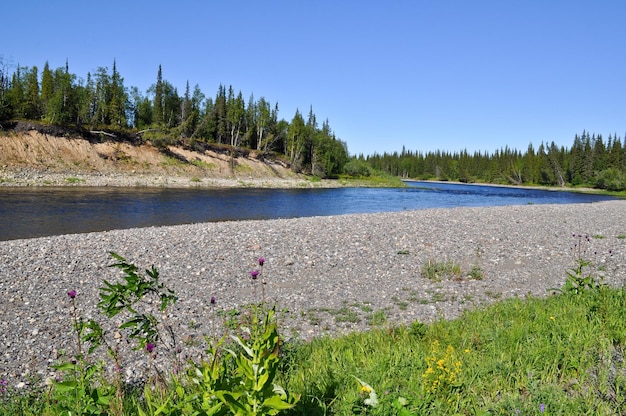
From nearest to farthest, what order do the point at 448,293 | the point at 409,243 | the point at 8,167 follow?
the point at 448,293 → the point at 409,243 → the point at 8,167

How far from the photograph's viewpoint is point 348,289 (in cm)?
1138

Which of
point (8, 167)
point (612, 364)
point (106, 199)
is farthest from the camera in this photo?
point (8, 167)

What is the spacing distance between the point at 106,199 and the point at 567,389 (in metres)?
38.5

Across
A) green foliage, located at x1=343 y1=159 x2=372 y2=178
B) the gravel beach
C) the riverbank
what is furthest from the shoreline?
green foliage, located at x1=343 y1=159 x2=372 y2=178

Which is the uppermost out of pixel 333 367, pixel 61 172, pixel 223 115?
pixel 223 115

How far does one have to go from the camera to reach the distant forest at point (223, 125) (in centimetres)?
7262

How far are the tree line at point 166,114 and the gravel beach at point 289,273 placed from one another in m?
62.9

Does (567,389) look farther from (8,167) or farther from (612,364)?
(8,167)

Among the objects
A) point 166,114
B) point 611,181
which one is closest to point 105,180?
point 166,114

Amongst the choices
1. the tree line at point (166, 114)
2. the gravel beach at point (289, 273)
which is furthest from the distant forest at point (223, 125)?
the gravel beach at point (289, 273)

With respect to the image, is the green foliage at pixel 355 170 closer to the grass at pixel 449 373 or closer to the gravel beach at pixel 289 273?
the gravel beach at pixel 289 273

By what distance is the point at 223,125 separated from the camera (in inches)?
4090

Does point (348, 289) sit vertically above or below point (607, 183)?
below

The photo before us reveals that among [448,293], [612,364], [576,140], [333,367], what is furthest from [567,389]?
[576,140]
